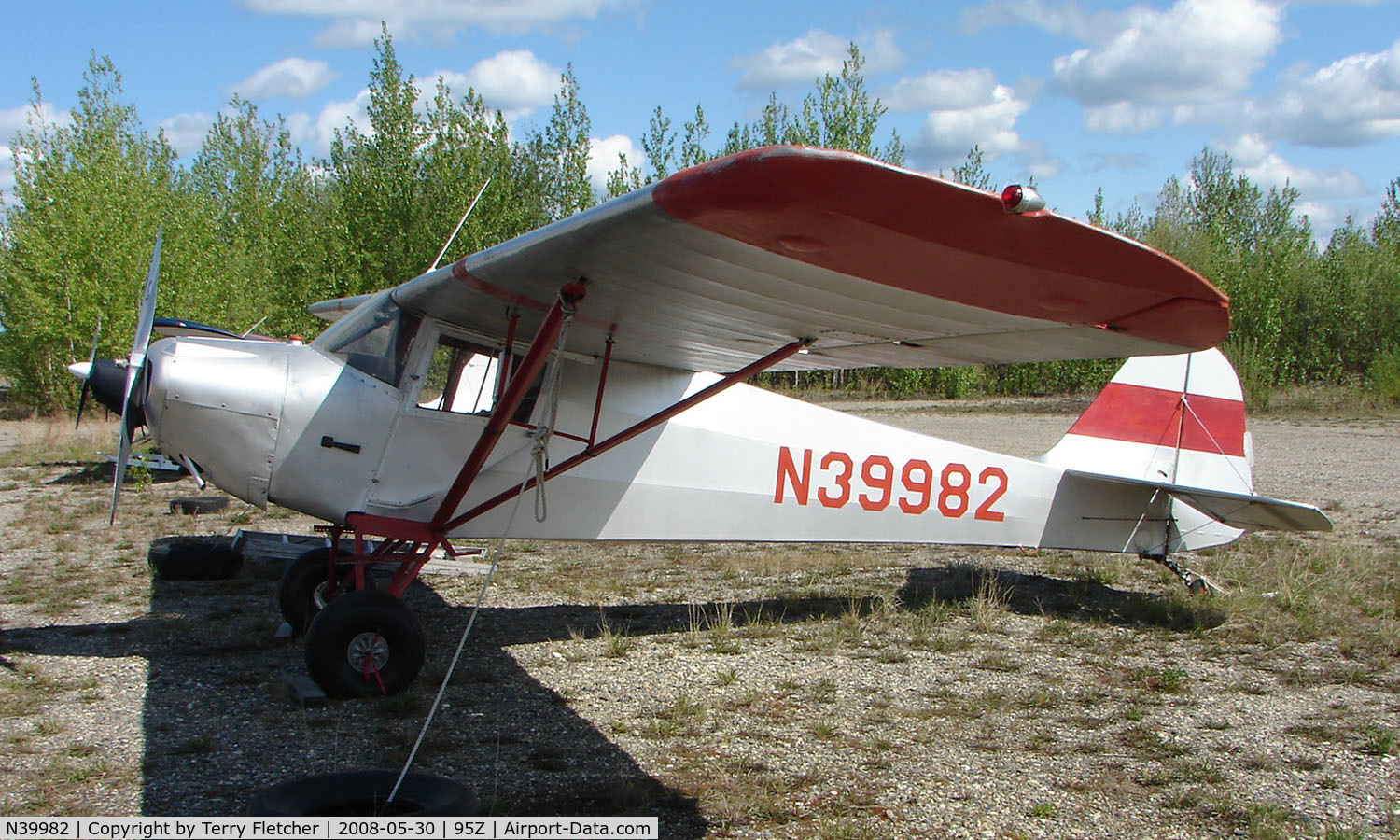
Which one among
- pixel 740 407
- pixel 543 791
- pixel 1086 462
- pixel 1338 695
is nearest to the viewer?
pixel 543 791

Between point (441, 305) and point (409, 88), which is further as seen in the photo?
point (409, 88)

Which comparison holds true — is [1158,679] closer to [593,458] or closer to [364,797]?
[593,458]

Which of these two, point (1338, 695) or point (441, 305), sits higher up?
point (441, 305)

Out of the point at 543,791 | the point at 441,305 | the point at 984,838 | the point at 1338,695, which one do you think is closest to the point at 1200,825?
the point at 984,838

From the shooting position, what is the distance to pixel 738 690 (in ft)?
17.9

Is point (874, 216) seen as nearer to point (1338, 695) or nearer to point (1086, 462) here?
point (1338, 695)

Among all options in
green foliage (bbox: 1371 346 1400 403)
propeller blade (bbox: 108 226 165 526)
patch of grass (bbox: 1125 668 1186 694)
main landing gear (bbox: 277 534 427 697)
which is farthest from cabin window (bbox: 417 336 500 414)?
green foliage (bbox: 1371 346 1400 403)

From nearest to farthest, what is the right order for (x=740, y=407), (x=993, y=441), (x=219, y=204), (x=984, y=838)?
(x=984, y=838), (x=740, y=407), (x=993, y=441), (x=219, y=204)

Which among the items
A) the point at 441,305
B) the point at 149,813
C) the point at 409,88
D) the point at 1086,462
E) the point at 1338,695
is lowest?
the point at 149,813

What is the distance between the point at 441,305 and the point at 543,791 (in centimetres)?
279

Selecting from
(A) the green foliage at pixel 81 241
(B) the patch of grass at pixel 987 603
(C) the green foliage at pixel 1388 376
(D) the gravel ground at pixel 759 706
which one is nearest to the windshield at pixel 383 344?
(D) the gravel ground at pixel 759 706

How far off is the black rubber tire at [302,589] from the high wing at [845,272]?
7.44 ft

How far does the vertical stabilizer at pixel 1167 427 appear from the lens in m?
7.64

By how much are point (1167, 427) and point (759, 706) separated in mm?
4481
